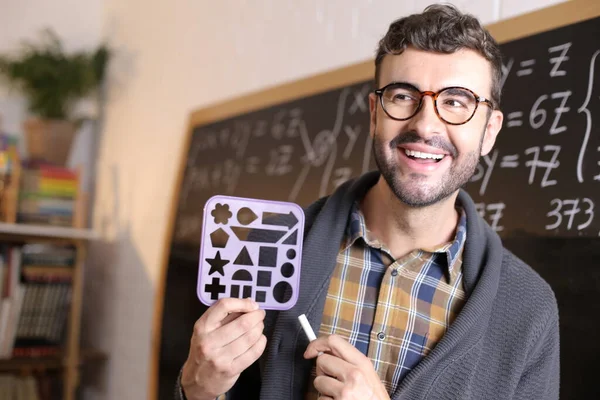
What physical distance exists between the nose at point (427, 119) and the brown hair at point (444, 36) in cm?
10

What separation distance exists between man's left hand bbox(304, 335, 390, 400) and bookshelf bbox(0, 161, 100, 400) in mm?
2113

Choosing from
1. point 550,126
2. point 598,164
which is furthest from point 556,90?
point 598,164

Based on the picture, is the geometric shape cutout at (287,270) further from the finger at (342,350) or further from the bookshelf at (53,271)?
the bookshelf at (53,271)

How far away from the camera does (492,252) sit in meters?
1.22

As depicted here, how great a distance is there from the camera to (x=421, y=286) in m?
1.20

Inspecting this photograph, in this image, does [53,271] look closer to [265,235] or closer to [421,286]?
[265,235]

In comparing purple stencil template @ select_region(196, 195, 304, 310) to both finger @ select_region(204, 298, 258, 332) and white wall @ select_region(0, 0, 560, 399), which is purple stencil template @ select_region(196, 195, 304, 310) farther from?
white wall @ select_region(0, 0, 560, 399)

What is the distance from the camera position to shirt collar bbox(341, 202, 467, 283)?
3.98 ft

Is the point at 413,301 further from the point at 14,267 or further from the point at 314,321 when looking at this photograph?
the point at 14,267

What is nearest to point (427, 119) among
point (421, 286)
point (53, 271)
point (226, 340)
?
point (421, 286)

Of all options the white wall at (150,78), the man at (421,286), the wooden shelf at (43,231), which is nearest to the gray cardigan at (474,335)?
the man at (421,286)

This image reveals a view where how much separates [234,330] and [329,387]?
18 cm

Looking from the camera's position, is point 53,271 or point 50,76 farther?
point 50,76

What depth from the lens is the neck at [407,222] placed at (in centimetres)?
120
